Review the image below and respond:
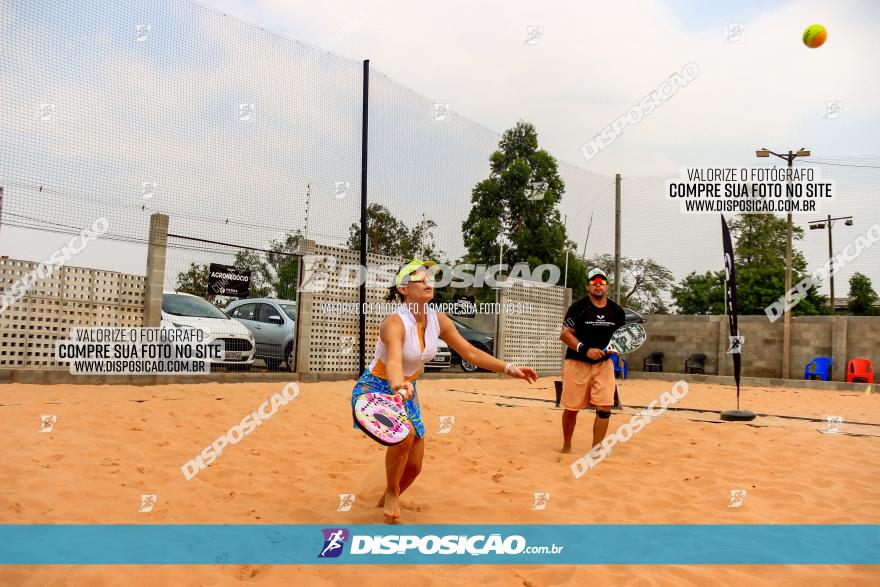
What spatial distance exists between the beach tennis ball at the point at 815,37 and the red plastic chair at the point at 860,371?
7.88 meters

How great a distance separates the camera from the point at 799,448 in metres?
6.09

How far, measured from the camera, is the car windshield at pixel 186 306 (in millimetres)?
10000

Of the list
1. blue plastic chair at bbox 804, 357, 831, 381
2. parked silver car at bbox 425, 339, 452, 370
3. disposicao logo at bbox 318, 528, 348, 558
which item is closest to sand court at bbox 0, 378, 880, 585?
disposicao logo at bbox 318, 528, 348, 558

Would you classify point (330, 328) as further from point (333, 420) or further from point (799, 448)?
point (799, 448)

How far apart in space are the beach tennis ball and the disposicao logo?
11.8 metres

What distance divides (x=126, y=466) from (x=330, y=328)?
7038 millimetres

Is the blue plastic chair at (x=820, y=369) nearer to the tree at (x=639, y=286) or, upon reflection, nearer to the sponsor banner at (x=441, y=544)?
the tree at (x=639, y=286)

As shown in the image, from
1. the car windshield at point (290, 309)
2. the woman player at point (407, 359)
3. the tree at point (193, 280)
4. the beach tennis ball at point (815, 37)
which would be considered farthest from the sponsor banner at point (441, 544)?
the beach tennis ball at point (815, 37)

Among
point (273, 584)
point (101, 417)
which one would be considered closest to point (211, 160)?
point (101, 417)

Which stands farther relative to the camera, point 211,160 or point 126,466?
point 211,160

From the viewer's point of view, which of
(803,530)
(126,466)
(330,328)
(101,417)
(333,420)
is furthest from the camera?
(330,328)

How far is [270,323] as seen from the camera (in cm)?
1201

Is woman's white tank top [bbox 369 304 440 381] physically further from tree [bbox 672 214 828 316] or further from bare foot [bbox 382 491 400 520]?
tree [bbox 672 214 828 316]

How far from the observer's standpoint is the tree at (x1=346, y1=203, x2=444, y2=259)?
458 inches
